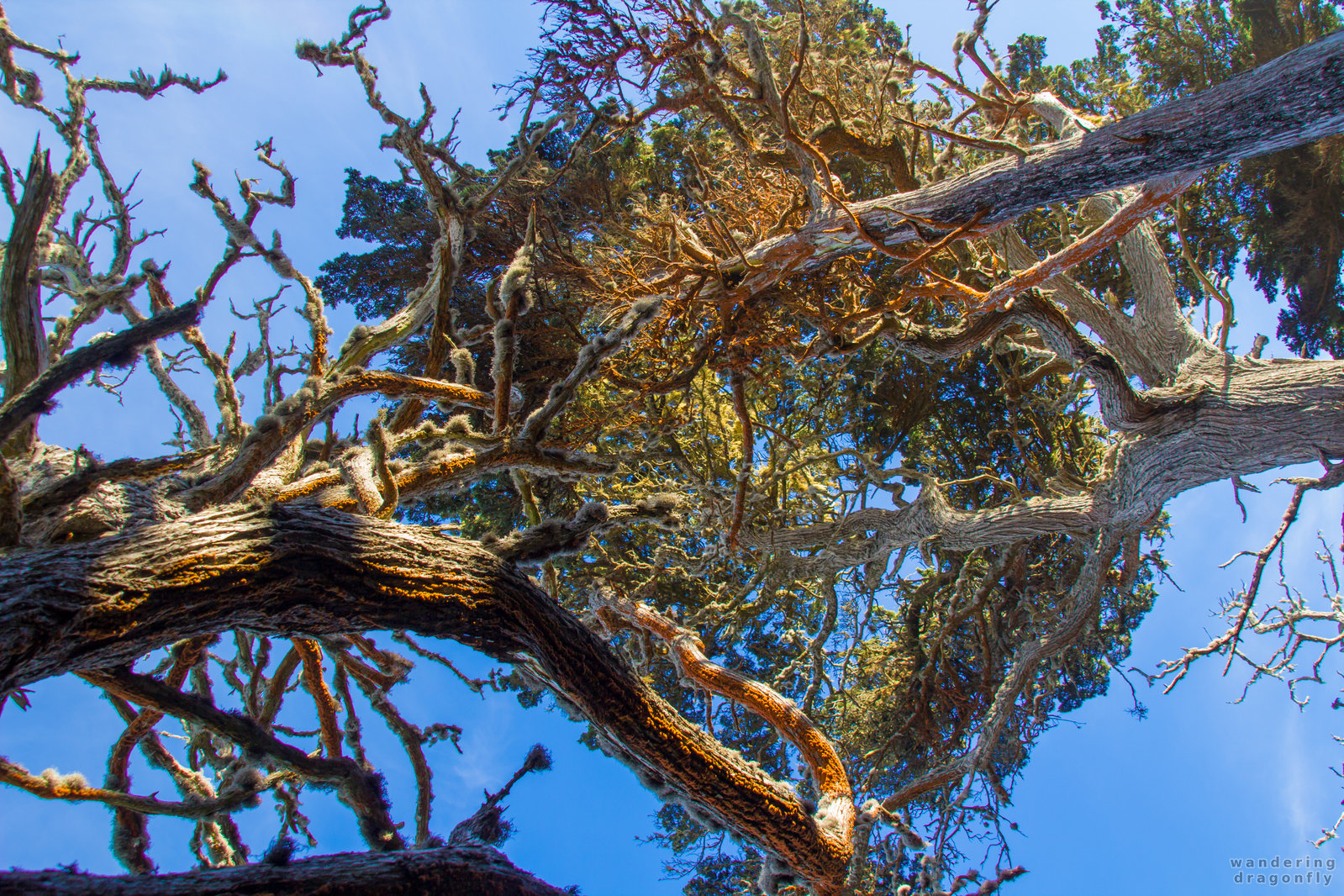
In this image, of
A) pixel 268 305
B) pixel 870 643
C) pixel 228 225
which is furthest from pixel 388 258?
pixel 870 643

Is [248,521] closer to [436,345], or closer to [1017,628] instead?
[436,345]

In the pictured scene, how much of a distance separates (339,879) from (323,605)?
2.67 ft

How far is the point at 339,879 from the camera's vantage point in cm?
185

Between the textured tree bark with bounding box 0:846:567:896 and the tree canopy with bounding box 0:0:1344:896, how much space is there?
0.05 ft

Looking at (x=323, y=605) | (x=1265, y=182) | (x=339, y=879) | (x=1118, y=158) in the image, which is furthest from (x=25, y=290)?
(x=1265, y=182)

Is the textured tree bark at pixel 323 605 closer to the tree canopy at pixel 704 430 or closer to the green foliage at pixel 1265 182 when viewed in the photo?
the tree canopy at pixel 704 430

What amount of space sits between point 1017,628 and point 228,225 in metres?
9.89

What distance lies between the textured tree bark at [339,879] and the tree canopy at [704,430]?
0.01 meters

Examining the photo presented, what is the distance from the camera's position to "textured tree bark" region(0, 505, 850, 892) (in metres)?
1.84

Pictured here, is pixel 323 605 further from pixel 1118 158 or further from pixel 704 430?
pixel 704 430

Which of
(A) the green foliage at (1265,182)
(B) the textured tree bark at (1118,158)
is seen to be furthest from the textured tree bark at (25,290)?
(A) the green foliage at (1265,182)

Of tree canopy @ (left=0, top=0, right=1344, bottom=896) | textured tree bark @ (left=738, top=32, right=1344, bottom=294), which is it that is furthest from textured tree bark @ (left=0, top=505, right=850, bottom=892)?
textured tree bark @ (left=738, top=32, right=1344, bottom=294)

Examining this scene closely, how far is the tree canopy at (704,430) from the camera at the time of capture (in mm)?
2355

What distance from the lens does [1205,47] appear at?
8.50m
